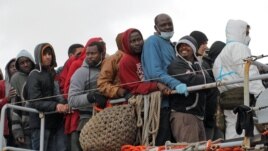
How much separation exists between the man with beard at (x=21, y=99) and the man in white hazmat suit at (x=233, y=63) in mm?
3354

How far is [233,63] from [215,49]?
1.49 meters

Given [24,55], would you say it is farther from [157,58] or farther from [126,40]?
[157,58]

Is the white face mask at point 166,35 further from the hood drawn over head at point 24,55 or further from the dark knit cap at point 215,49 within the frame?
the hood drawn over head at point 24,55

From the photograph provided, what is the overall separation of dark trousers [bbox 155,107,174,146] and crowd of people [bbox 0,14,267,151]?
1 centimetres

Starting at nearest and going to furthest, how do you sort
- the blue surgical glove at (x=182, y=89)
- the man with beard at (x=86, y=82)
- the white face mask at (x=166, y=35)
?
the blue surgical glove at (x=182, y=89) → the white face mask at (x=166, y=35) → the man with beard at (x=86, y=82)

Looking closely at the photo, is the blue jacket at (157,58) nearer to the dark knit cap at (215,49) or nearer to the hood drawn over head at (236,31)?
the hood drawn over head at (236,31)

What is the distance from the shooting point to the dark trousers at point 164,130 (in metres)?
11.1

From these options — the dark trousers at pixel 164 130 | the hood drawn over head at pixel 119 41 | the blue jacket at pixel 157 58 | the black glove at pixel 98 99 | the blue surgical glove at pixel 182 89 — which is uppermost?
the hood drawn over head at pixel 119 41

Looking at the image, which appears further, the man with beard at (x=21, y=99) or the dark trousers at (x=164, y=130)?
the man with beard at (x=21, y=99)

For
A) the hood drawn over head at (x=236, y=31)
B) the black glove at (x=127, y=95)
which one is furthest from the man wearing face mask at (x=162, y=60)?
the hood drawn over head at (x=236, y=31)

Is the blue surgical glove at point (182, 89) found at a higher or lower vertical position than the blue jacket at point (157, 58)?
lower

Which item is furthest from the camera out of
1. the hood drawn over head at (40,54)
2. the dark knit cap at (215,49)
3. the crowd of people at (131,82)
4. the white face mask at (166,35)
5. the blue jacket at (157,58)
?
the hood drawn over head at (40,54)

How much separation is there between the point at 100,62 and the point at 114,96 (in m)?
0.84

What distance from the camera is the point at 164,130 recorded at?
436 inches
